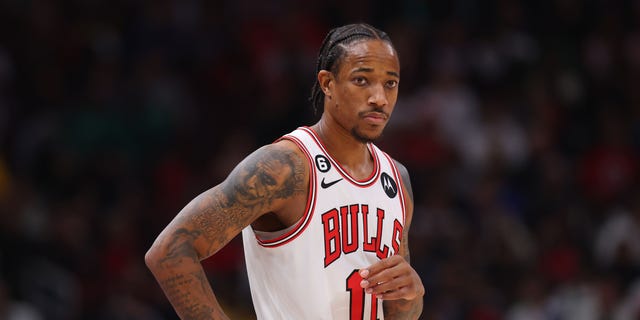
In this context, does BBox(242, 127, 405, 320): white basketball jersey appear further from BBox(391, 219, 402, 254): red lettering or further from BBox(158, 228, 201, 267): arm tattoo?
BBox(158, 228, 201, 267): arm tattoo

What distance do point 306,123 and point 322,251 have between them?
20.7ft

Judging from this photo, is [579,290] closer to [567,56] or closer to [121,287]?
[567,56]

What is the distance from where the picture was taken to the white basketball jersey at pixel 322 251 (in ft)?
13.6

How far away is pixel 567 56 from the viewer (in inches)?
453

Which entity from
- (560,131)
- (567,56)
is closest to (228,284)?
(560,131)

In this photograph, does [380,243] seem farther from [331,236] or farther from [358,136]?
[358,136]

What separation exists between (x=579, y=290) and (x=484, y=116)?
2414 mm

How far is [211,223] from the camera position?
3.93m

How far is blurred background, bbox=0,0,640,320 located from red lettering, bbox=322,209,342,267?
17.2 ft

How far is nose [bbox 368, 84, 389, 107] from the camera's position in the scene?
13.8 feet

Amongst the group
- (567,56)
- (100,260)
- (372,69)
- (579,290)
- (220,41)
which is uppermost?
(220,41)

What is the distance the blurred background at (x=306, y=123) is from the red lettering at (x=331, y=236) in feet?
17.2

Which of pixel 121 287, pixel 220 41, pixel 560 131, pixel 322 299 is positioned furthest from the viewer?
pixel 220 41

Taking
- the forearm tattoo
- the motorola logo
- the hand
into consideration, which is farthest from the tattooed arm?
the motorola logo
